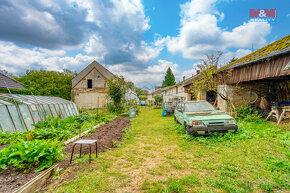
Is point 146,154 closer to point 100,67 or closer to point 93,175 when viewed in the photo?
point 93,175

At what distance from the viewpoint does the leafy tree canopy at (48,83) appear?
26.3 meters

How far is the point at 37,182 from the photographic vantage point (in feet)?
8.71

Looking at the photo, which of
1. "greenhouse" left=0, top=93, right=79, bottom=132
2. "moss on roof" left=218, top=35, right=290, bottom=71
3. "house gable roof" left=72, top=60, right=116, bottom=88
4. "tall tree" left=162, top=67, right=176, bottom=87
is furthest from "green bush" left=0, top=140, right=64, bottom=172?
"tall tree" left=162, top=67, right=176, bottom=87

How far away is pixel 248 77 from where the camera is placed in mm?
9242

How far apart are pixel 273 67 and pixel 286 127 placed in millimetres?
3386

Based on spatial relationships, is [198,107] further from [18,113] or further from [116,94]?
[116,94]

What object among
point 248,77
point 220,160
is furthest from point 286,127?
point 220,160

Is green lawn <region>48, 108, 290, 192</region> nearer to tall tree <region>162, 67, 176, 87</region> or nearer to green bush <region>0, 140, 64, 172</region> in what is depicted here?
green bush <region>0, 140, 64, 172</region>

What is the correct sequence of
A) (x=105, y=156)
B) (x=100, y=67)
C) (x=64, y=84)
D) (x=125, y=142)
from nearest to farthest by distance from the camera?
(x=105, y=156), (x=125, y=142), (x=100, y=67), (x=64, y=84)

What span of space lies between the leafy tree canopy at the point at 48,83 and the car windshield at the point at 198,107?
26752mm

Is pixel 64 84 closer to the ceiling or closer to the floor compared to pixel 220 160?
closer to the ceiling

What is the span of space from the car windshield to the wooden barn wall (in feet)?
13.3

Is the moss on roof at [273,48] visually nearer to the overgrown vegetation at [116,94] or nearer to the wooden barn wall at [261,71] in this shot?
the wooden barn wall at [261,71]

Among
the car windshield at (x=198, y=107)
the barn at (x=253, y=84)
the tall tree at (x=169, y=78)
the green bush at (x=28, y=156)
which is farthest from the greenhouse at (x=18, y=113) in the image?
the tall tree at (x=169, y=78)
